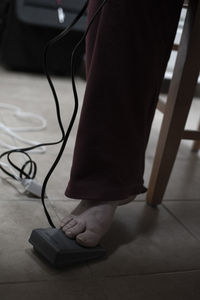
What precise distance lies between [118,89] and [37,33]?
4.70 feet

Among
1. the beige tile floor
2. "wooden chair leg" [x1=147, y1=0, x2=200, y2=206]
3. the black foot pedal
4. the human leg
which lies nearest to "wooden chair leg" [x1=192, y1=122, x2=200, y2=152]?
the beige tile floor

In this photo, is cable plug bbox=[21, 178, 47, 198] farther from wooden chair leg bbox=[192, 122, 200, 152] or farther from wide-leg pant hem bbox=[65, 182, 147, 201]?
wooden chair leg bbox=[192, 122, 200, 152]

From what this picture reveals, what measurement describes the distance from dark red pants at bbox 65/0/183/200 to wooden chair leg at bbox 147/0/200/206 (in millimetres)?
94

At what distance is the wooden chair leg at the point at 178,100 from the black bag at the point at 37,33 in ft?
3.86

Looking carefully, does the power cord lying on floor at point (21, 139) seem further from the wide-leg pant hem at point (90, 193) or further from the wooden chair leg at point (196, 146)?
the wooden chair leg at point (196, 146)

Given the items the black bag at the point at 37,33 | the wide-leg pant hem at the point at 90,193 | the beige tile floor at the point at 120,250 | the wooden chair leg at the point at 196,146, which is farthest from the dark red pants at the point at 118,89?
the black bag at the point at 37,33

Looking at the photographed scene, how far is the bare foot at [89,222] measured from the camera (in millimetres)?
775

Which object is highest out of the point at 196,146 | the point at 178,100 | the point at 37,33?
the point at 178,100

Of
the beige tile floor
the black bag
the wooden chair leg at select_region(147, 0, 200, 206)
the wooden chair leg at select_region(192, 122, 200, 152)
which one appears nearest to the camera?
the beige tile floor

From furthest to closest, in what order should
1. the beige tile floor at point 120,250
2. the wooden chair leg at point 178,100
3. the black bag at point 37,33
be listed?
the black bag at point 37,33 → the wooden chair leg at point 178,100 → the beige tile floor at point 120,250

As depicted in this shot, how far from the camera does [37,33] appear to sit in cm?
208

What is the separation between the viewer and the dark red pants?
749mm

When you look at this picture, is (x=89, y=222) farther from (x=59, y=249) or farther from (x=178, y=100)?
(x=178, y=100)

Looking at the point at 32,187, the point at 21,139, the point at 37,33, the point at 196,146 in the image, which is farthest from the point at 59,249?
the point at 37,33
